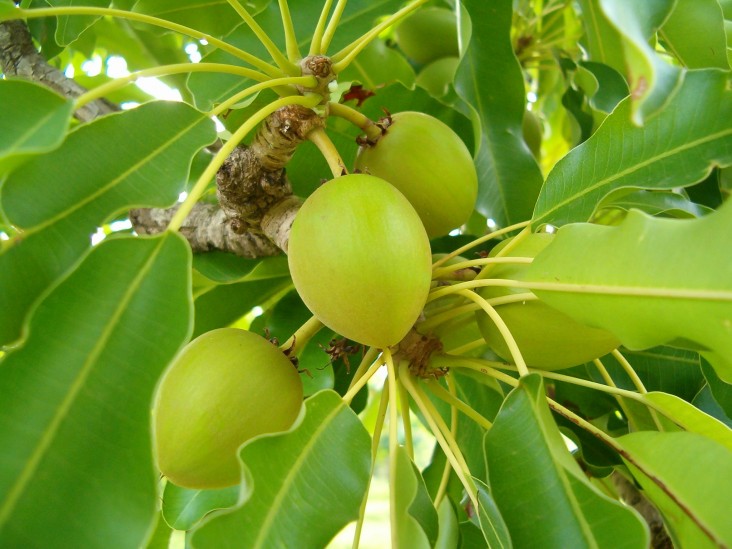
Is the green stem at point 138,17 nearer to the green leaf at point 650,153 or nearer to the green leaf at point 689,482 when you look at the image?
the green leaf at point 650,153

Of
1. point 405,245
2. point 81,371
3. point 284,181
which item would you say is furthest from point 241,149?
point 81,371

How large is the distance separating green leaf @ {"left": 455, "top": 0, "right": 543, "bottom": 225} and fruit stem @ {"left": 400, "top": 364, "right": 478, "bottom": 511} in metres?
0.44

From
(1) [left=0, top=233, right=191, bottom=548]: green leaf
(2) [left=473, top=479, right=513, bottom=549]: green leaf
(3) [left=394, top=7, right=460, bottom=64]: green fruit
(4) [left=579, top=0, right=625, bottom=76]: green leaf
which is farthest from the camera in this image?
(3) [left=394, top=7, right=460, bottom=64]: green fruit

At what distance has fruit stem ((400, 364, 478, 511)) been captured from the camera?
786 mm

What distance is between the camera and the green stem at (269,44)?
0.92 metres

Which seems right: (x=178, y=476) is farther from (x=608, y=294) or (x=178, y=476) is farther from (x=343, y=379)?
(x=608, y=294)

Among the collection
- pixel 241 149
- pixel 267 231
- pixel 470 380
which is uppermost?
pixel 241 149

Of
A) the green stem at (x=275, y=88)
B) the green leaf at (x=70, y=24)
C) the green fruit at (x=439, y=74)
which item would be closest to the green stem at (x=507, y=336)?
the green stem at (x=275, y=88)

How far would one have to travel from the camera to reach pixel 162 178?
789mm

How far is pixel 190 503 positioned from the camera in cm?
108

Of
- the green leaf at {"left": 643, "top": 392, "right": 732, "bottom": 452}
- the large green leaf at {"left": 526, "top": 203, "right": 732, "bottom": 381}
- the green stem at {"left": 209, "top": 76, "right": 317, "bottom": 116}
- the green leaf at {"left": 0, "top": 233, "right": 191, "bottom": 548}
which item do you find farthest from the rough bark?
the green leaf at {"left": 643, "top": 392, "right": 732, "bottom": 452}

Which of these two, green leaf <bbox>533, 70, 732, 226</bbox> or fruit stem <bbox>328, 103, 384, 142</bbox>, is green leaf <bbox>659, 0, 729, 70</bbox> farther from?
fruit stem <bbox>328, 103, 384, 142</bbox>

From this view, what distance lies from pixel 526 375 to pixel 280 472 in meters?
0.27

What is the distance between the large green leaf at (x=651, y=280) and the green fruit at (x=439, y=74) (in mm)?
947
